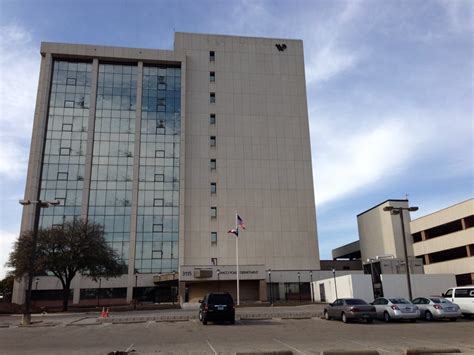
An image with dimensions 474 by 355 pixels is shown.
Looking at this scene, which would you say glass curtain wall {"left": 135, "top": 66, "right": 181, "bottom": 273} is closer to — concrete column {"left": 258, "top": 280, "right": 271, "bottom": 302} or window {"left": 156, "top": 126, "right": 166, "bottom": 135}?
window {"left": 156, "top": 126, "right": 166, "bottom": 135}

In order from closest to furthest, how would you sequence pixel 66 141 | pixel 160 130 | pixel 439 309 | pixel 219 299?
1. pixel 439 309
2. pixel 219 299
3. pixel 66 141
4. pixel 160 130

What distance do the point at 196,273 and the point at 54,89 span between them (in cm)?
4010

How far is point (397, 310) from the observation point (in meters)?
25.3

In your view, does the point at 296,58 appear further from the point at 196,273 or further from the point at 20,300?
the point at 20,300

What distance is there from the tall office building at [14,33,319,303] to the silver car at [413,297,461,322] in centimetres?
3412

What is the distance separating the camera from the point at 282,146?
237ft

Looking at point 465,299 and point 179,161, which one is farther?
point 179,161

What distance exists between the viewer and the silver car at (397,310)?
2520 cm

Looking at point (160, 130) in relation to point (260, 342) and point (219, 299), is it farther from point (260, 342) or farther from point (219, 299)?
point (260, 342)

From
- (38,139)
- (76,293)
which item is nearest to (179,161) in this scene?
(38,139)

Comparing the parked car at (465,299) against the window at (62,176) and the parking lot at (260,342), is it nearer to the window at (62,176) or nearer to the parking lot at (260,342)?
the parking lot at (260,342)

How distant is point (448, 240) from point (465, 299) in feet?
128

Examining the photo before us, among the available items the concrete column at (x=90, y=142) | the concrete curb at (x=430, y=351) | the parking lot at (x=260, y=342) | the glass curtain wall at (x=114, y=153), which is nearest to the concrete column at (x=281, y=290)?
the glass curtain wall at (x=114, y=153)

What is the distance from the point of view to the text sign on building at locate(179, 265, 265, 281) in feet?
189
